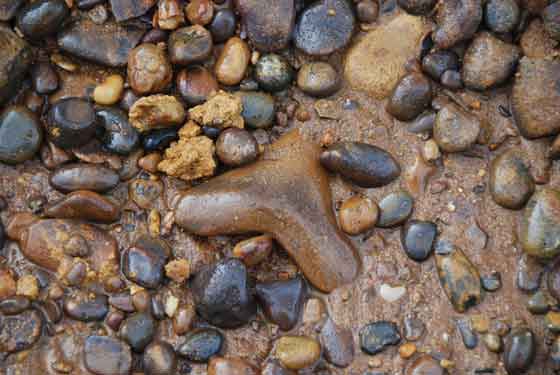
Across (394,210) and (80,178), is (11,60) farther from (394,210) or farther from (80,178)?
(394,210)

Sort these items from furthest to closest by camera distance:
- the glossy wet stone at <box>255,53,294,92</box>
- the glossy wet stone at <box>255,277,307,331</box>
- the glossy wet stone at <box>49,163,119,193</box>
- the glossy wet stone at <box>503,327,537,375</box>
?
the glossy wet stone at <box>255,53,294,92</box>, the glossy wet stone at <box>49,163,119,193</box>, the glossy wet stone at <box>255,277,307,331</box>, the glossy wet stone at <box>503,327,537,375</box>

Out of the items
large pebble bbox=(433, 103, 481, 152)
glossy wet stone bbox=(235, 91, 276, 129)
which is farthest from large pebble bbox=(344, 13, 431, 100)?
glossy wet stone bbox=(235, 91, 276, 129)

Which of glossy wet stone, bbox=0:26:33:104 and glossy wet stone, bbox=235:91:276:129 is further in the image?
glossy wet stone, bbox=235:91:276:129

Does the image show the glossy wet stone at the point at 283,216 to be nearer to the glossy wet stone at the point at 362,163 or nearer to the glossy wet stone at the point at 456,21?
the glossy wet stone at the point at 362,163

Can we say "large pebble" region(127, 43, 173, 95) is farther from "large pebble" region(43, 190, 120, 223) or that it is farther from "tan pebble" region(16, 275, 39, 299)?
"tan pebble" region(16, 275, 39, 299)

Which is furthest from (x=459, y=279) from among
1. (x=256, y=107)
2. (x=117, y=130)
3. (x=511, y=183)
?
(x=117, y=130)

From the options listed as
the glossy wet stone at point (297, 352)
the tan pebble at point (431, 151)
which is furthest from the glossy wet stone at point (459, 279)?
the glossy wet stone at point (297, 352)

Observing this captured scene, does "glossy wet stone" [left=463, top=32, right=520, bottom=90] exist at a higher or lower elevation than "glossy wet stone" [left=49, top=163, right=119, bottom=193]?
higher

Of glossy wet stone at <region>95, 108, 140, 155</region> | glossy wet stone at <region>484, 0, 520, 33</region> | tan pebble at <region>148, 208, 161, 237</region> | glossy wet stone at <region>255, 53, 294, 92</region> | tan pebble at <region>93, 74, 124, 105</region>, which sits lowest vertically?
tan pebble at <region>148, 208, 161, 237</region>
